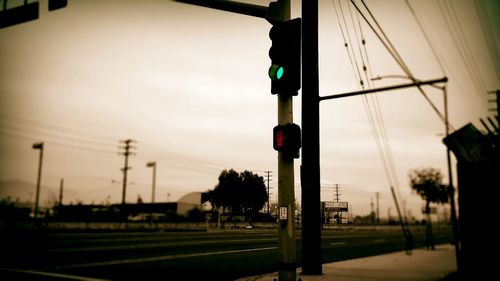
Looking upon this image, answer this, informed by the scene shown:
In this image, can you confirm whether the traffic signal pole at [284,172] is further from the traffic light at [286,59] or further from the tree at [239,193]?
→ the tree at [239,193]

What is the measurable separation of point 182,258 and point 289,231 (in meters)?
9.85

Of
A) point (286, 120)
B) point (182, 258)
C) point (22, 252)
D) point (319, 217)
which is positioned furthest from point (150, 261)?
point (286, 120)

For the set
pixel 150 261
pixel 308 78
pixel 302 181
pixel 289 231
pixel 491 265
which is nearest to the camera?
pixel 289 231

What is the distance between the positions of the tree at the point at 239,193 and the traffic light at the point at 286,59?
20.6 feet

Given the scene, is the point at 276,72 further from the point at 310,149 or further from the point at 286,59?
the point at 310,149

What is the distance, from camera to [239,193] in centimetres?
1343

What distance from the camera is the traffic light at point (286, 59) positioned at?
652 cm

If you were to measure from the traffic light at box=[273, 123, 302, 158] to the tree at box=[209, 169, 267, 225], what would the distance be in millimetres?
6089

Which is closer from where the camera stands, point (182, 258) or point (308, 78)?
point (308, 78)

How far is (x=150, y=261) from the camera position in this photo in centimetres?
1384

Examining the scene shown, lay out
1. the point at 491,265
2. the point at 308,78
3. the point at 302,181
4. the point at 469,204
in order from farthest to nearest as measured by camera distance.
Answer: the point at 469,204 → the point at 491,265 → the point at 308,78 → the point at 302,181

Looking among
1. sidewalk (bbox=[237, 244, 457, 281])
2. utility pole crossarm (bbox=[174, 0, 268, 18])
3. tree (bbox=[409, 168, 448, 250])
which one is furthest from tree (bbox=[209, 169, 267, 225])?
tree (bbox=[409, 168, 448, 250])

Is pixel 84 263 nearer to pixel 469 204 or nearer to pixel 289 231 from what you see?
pixel 289 231

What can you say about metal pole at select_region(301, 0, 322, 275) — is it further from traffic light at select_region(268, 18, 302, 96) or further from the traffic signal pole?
traffic light at select_region(268, 18, 302, 96)
